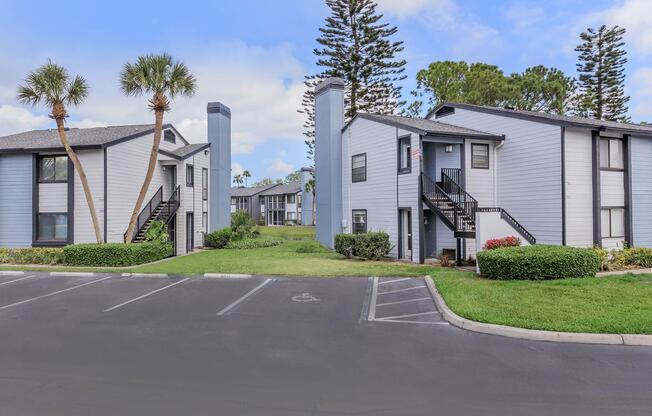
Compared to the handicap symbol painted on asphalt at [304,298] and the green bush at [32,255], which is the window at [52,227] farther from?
the handicap symbol painted on asphalt at [304,298]

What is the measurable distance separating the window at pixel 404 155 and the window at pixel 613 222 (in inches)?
309

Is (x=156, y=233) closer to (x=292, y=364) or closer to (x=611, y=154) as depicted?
(x=292, y=364)

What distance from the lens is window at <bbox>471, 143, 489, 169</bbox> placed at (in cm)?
1831

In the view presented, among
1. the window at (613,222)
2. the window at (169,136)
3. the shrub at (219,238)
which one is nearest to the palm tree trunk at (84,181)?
the window at (169,136)

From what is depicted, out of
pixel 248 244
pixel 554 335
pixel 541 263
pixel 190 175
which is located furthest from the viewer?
pixel 248 244

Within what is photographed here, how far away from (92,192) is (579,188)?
2077 centimetres

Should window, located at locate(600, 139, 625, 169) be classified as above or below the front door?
above

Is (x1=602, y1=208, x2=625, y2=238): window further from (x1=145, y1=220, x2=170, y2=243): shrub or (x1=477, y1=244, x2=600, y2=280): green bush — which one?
(x1=145, y1=220, x2=170, y2=243): shrub

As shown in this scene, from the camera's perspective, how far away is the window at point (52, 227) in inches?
792

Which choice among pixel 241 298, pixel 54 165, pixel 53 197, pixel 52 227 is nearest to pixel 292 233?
pixel 52 227

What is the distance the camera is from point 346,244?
18719mm

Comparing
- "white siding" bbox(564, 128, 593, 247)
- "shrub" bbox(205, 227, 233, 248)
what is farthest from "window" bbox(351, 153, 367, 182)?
"shrub" bbox(205, 227, 233, 248)

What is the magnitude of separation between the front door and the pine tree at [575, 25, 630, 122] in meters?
35.3

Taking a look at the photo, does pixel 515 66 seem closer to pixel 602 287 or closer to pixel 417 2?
pixel 417 2
